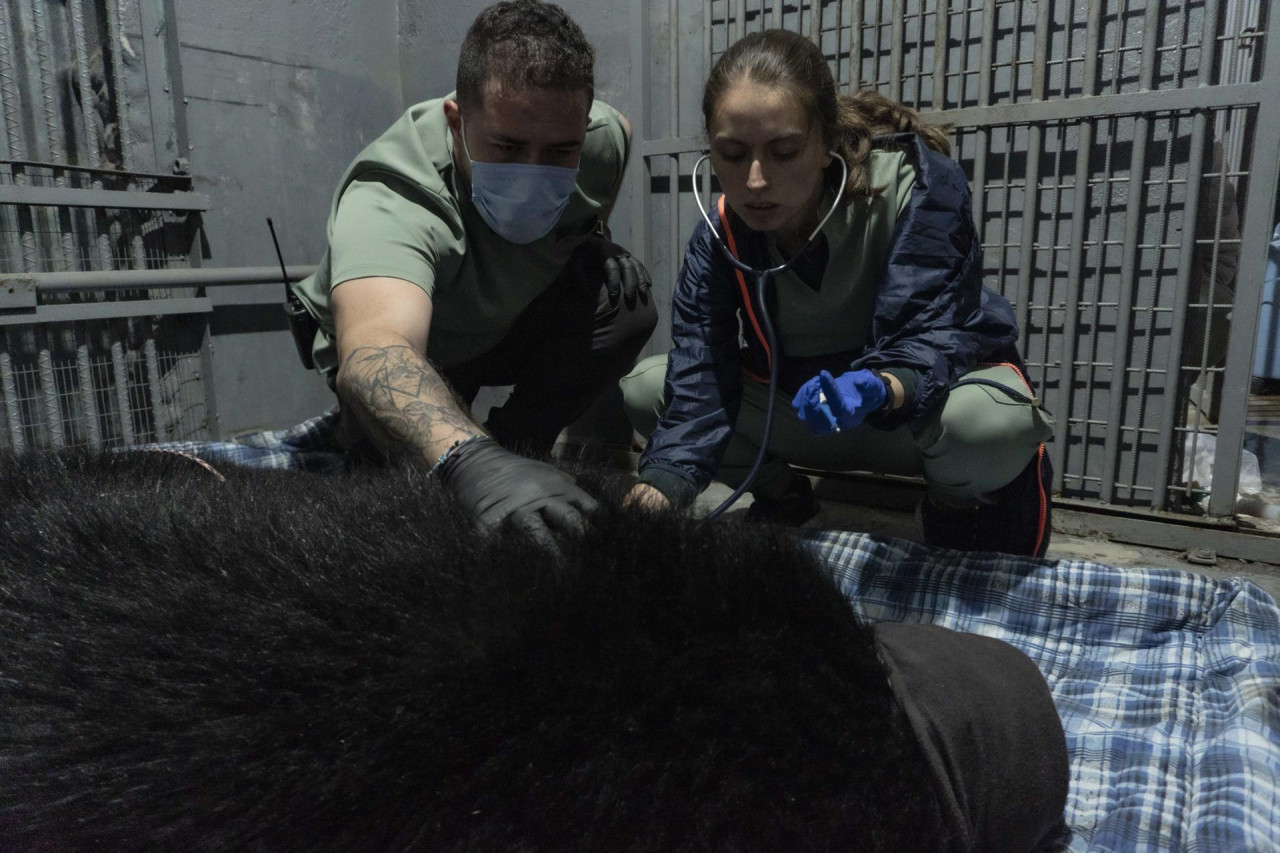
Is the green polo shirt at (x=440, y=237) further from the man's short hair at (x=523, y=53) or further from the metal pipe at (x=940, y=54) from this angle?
the metal pipe at (x=940, y=54)

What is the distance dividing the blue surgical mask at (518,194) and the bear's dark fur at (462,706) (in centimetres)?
123

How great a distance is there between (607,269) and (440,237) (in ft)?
1.80

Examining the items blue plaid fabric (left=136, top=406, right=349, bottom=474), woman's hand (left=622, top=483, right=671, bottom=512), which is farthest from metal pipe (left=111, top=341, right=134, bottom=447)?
woman's hand (left=622, top=483, right=671, bottom=512)

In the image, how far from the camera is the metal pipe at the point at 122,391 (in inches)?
106

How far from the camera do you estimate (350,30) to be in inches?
120

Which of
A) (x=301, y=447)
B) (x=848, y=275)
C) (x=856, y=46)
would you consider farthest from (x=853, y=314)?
(x=301, y=447)

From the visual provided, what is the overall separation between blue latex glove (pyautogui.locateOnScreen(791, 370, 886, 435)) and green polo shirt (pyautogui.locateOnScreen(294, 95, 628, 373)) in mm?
705

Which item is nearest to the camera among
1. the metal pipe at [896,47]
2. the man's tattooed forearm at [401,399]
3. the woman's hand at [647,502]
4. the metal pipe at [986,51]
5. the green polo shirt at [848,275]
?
the woman's hand at [647,502]

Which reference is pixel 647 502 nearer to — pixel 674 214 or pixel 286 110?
pixel 674 214

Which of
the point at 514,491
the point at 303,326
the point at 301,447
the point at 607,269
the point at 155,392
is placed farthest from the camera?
the point at 155,392

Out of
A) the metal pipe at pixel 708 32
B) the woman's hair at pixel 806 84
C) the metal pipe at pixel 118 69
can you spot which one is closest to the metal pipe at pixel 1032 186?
the woman's hair at pixel 806 84

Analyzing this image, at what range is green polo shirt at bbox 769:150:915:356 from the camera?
1643mm

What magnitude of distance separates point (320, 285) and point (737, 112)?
44.2 inches

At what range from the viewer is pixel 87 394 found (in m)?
2.62
